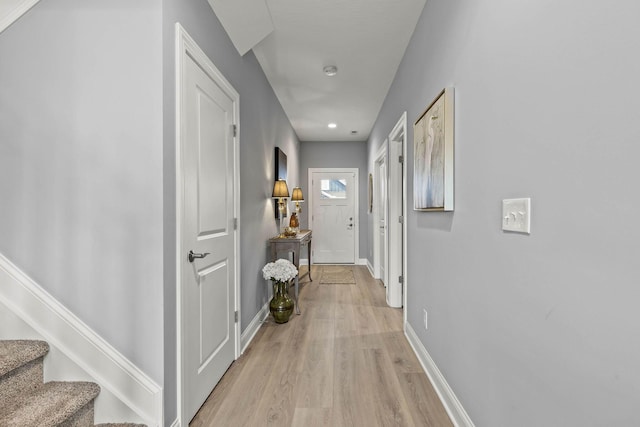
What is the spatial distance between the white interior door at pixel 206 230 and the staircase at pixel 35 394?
0.42 metres

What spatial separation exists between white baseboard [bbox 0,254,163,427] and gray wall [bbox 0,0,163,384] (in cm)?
4

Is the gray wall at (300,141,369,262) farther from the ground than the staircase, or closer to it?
farther from the ground

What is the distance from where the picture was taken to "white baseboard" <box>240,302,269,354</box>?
2787mm

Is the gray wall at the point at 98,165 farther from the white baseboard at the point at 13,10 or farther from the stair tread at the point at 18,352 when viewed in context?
the stair tread at the point at 18,352

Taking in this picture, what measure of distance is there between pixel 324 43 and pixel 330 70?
547 millimetres

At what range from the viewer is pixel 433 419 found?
183 cm

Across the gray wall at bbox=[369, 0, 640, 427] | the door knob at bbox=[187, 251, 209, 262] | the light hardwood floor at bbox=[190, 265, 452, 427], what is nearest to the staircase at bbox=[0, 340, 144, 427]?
the light hardwood floor at bbox=[190, 265, 452, 427]

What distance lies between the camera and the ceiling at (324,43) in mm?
2434

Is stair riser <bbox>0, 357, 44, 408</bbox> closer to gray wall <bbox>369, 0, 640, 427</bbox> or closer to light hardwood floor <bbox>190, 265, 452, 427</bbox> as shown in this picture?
light hardwood floor <bbox>190, 265, 452, 427</bbox>

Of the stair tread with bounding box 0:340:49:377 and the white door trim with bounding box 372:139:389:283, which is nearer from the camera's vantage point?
the stair tread with bounding box 0:340:49:377

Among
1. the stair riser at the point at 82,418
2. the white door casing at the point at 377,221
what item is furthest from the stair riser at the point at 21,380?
the white door casing at the point at 377,221

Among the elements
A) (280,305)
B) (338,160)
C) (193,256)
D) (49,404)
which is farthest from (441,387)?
(338,160)

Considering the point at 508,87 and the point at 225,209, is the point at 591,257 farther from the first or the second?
the point at 225,209

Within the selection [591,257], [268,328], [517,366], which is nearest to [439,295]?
[517,366]
